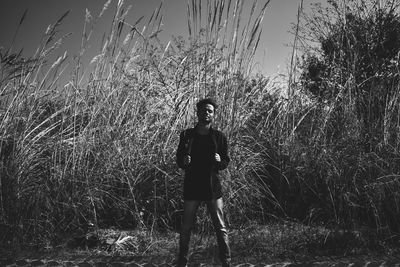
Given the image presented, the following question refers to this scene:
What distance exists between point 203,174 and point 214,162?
0.11m

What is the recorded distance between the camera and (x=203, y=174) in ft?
7.70

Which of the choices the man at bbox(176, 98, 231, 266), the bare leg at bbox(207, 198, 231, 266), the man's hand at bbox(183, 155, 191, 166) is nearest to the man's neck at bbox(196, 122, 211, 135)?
the man at bbox(176, 98, 231, 266)

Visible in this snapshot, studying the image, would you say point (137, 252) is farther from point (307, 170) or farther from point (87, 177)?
point (307, 170)

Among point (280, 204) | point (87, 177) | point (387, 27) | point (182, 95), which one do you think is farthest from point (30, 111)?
point (387, 27)

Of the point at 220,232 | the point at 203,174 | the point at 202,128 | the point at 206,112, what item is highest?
the point at 206,112

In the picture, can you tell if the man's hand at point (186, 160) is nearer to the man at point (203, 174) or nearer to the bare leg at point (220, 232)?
the man at point (203, 174)

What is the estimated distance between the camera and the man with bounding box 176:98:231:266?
226 cm

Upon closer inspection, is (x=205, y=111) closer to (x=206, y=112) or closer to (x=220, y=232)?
(x=206, y=112)

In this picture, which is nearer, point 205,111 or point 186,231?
point 186,231

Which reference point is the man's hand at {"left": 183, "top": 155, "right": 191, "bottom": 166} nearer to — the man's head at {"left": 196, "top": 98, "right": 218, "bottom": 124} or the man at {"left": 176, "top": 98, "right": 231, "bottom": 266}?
the man at {"left": 176, "top": 98, "right": 231, "bottom": 266}

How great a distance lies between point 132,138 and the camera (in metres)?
3.38

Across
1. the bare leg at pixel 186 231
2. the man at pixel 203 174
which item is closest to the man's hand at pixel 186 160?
Answer: the man at pixel 203 174

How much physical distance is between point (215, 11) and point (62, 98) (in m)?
2.17

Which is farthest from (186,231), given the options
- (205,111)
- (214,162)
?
(205,111)
